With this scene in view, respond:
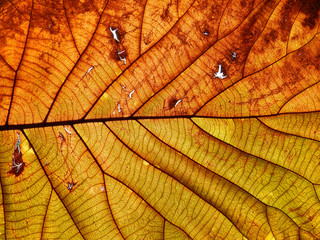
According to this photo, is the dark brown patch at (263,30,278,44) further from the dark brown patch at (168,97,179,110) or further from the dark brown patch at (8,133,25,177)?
the dark brown patch at (8,133,25,177)

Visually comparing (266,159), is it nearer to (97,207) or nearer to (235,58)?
(235,58)

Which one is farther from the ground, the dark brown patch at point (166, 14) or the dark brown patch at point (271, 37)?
the dark brown patch at point (166, 14)

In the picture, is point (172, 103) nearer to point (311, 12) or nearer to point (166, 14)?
point (166, 14)

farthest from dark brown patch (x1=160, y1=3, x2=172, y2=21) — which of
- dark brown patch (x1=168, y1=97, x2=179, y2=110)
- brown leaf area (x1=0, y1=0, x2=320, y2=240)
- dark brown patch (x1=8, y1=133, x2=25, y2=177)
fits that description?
dark brown patch (x1=8, y1=133, x2=25, y2=177)

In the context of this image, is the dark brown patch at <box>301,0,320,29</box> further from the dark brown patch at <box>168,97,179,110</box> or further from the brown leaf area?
the dark brown patch at <box>168,97,179,110</box>

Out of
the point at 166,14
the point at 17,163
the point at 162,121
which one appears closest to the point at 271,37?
the point at 166,14

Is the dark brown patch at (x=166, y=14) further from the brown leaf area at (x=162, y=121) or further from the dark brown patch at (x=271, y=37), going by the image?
the dark brown patch at (x=271, y=37)

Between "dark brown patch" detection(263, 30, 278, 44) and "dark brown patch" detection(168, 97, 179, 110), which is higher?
"dark brown patch" detection(263, 30, 278, 44)

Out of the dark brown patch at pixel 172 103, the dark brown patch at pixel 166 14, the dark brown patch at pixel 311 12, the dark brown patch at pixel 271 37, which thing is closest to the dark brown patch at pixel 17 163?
the dark brown patch at pixel 172 103
